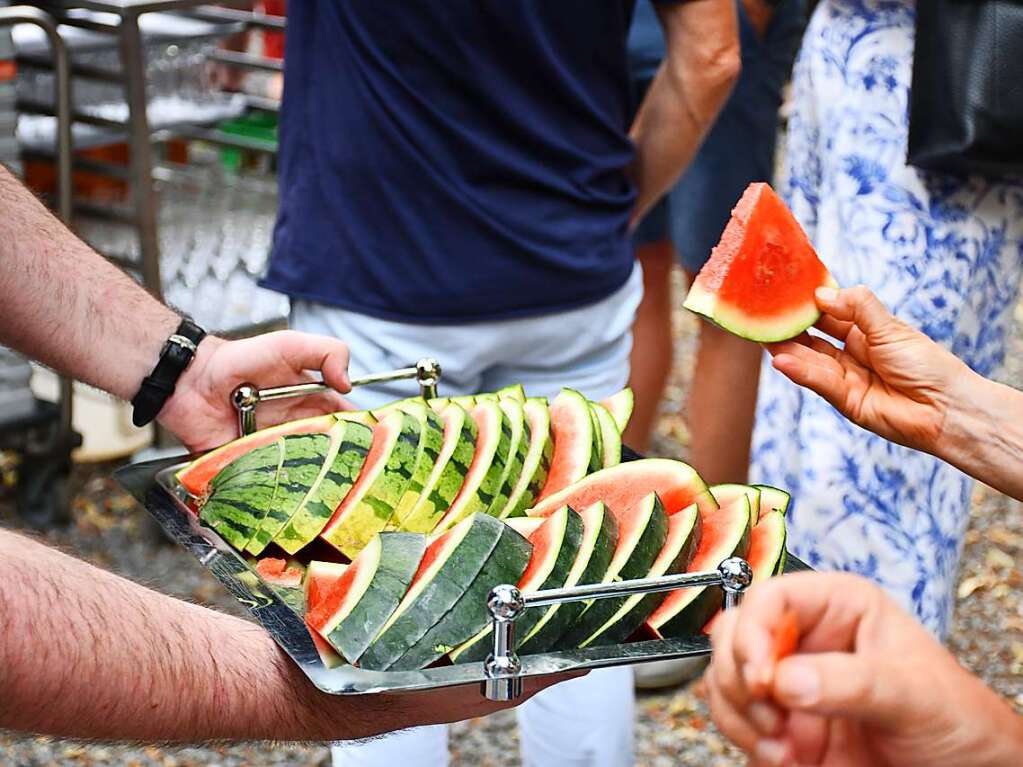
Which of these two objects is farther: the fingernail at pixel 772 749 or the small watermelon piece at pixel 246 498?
the small watermelon piece at pixel 246 498

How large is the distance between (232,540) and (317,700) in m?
0.29

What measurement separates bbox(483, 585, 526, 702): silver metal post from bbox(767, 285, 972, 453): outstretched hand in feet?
2.42

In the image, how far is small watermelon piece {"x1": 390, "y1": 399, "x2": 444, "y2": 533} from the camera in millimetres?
1800

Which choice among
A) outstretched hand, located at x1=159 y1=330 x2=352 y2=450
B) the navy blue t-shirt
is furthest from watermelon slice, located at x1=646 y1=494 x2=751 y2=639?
the navy blue t-shirt

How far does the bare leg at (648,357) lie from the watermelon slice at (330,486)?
7.83 feet

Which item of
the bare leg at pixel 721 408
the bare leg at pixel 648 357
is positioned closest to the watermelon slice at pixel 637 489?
the bare leg at pixel 721 408

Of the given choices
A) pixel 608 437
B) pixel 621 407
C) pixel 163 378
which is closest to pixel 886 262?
pixel 621 407

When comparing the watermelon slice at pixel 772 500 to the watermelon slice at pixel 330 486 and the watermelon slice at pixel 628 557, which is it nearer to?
the watermelon slice at pixel 628 557

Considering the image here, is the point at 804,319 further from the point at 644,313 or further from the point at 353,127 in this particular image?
the point at 644,313

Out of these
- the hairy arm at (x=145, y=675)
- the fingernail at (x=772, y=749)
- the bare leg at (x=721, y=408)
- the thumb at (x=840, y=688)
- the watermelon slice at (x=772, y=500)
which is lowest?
the bare leg at (x=721, y=408)

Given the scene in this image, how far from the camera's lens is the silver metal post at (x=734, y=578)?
150 centimetres

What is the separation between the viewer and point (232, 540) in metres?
1.76

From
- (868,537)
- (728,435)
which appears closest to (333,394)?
(868,537)

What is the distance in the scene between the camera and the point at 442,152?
2361 mm
